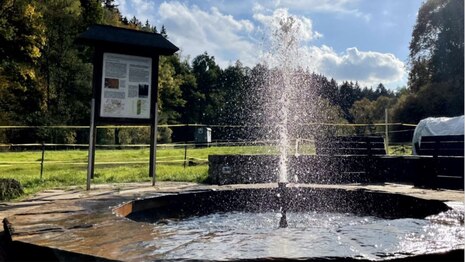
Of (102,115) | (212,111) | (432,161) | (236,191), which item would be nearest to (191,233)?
(236,191)

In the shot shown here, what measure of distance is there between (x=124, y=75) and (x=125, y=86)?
18 centimetres

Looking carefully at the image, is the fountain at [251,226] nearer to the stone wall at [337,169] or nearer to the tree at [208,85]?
the stone wall at [337,169]

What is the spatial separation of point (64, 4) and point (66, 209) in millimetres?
31616

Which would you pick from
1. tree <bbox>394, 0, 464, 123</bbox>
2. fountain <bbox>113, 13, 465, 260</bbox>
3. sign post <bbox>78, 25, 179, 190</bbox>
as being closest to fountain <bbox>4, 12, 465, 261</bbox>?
fountain <bbox>113, 13, 465, 260</bbox>

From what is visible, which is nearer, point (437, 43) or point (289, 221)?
point (289, 221)

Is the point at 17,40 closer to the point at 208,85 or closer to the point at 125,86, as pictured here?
the point at 125,86

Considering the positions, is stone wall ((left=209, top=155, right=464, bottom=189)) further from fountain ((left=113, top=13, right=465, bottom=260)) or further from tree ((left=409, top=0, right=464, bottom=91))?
tree ((left=409, top=0, right=464, bottom=91))

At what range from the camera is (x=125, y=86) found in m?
7.27

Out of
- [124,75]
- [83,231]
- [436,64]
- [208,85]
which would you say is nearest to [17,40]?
[124,75]

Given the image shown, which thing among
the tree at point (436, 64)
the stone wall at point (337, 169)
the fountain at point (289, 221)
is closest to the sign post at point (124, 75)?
the stone wall at point (337, 169)

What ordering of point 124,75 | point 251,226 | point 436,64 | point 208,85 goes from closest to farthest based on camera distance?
point 251,226 → point 124,75 → point 436,64 → point 208,85

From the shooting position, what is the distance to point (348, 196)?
5.55m

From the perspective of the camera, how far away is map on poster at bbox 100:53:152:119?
7082 millimetres

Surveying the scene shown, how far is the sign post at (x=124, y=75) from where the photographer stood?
6.98 m
